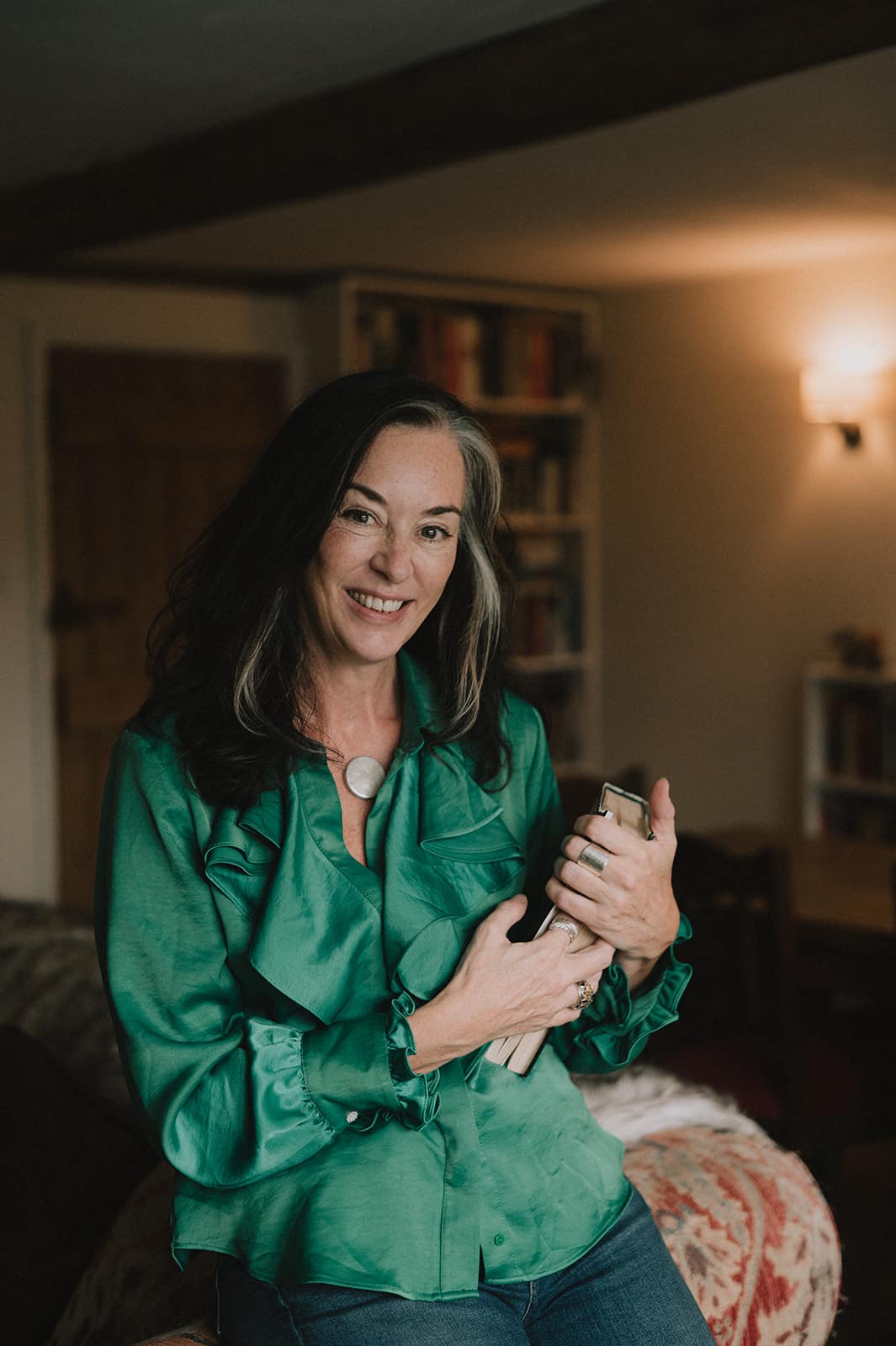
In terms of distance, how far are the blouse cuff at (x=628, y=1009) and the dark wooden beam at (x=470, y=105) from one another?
1.52 metres

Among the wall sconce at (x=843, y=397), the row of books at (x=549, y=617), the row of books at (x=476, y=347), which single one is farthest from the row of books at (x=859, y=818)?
the row of books at (x=476, y=347)

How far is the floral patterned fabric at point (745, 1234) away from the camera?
173 centimetres

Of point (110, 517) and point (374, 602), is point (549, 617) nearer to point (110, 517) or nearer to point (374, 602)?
point (110, 517)

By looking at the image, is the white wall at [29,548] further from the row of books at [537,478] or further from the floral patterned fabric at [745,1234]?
the floral patterned fabric at [745,1234]

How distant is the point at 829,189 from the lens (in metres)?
3.91

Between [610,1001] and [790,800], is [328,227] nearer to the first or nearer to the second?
[790,800]

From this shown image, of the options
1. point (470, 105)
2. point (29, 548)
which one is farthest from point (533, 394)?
point (470, 105)

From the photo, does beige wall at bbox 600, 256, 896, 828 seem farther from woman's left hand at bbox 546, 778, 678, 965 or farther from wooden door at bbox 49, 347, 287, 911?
woman's left hand at bbox 546, 778, 678, 965

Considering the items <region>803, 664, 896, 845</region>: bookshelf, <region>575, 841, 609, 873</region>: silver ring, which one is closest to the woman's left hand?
<region>575, 841, 609, 873</region>: silver ring

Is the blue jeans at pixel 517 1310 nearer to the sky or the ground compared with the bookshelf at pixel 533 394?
nearer to the ground

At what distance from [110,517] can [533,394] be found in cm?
183

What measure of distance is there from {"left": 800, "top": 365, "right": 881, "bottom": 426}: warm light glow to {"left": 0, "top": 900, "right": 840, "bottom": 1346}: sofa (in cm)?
332

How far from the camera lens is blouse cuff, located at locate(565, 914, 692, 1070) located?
1531mm

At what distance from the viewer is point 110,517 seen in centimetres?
508
